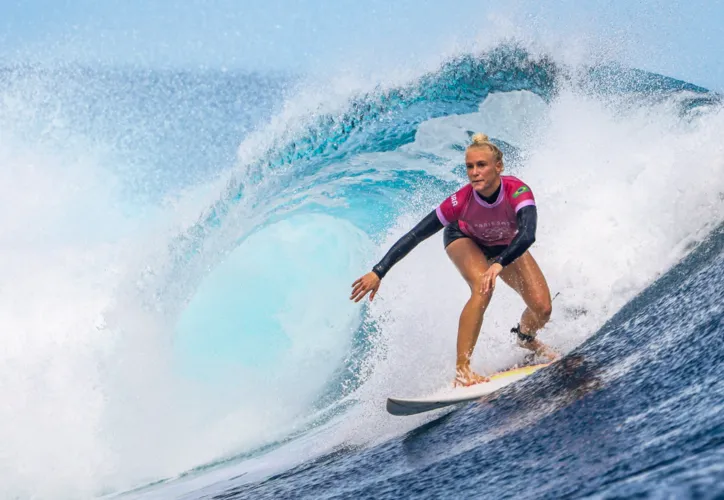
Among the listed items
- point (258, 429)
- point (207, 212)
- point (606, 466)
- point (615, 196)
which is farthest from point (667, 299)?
point (207, 212)

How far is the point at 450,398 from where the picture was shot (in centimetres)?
381

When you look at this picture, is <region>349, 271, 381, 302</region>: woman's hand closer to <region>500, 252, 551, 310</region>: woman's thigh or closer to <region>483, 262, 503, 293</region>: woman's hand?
<region>483, 262, 503, 293</region>: woman's hand

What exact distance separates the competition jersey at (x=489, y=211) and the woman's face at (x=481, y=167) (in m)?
0.15

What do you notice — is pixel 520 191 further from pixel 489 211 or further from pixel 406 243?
pixel 406 243

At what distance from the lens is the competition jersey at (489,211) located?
407cm

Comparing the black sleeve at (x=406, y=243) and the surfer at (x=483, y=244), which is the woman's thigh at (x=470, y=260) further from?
the black sleeve at (x=406, y=243)

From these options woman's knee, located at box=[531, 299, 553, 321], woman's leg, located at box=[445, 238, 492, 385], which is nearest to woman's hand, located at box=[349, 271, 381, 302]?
woman's leg, located at box=[445, 238, 492, 385]

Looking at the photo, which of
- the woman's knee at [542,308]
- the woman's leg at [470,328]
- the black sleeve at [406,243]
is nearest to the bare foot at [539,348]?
the woman's knee at [542,308]

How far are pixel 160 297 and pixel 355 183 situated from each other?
3.57 m

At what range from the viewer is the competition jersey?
4066mm

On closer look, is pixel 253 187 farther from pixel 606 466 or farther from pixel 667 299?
pixel 606 466

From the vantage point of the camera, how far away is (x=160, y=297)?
Answer: 28.4 feet

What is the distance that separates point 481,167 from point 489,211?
0.34 metres

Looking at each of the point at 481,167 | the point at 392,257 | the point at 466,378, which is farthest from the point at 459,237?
the point at 466,378
